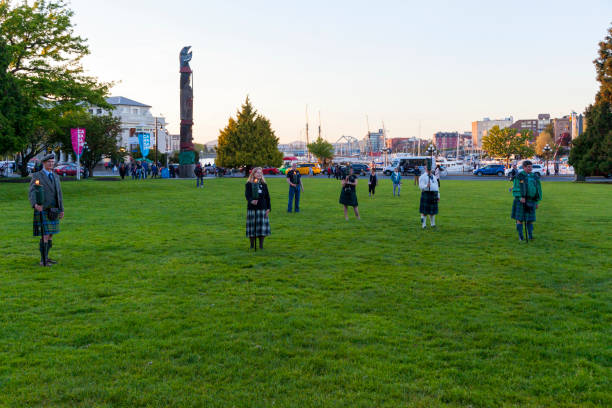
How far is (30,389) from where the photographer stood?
433 cm

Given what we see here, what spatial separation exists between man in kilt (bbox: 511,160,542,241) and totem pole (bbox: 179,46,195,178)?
159 feet

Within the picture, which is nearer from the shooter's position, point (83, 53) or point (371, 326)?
point (371, 326)

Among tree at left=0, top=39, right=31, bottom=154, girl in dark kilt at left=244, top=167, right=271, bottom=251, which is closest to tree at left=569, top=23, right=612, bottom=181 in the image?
girl in dark kilt at left=244, top=167, right=271, bottom=251

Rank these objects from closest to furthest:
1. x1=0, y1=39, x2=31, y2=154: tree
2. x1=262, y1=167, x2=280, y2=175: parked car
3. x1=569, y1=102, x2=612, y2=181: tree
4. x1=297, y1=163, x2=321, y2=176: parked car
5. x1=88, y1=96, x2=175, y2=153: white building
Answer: x1=0, y1=39, x2=31, y2=154: tree, x1=569, y1=102, x2=612, y2=181: tree, x1=297, y1=163, x2=321, y2=176: parked car, x1=262, y1=167, x2=280, y2=175: parked car, x1=88, y1=96, x2=175, y2=153: white building

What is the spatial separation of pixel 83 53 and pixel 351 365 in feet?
129

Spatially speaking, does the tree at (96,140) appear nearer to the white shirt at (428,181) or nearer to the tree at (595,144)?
the tree at (595,144)

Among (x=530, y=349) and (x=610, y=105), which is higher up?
(x=610, y=105)

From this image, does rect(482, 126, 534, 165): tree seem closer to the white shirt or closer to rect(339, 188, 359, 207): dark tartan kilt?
rect(339, 188, 359, 207): dark tartan kilt

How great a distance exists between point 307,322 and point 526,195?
26.6ft

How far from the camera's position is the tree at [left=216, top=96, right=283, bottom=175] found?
68500 millimetres

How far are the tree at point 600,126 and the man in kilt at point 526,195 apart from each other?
3673cm

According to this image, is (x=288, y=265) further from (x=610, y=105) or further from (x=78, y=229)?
(x=610, y=105)

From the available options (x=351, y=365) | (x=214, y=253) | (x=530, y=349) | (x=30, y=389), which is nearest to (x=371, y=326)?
(x=351, y=365)

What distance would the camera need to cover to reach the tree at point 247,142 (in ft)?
225
